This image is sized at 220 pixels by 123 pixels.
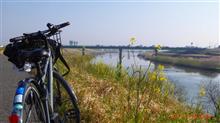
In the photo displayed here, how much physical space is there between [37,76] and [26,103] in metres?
0.40

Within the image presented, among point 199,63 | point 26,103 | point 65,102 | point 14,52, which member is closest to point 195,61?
point 199,63

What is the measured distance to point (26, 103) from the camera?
2438 mm

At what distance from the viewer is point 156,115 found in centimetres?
507

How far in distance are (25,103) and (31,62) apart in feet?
1.36

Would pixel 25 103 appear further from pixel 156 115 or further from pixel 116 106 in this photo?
pixel 156 115

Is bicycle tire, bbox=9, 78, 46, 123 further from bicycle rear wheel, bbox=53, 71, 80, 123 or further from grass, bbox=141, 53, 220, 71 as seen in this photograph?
grass, bbox=141, 53, 220, 71

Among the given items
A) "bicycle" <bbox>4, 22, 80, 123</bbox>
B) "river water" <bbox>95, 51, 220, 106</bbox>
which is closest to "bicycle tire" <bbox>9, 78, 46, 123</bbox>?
"bicycle" <bbox>4, 22, 80, 123</bbox>

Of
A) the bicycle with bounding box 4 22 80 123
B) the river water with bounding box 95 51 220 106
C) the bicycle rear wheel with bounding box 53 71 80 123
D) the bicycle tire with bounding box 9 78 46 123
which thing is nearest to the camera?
the bicycle tire with bounding box 9 78 46 123

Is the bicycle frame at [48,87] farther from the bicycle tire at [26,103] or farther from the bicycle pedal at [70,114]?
the bicycle pedal at [70,114]

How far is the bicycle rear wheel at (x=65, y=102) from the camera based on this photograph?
334cm

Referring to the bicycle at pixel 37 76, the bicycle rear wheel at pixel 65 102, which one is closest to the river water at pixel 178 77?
the bicycle rear wheel at pixel 65 102

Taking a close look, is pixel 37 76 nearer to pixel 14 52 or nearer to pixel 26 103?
pixel 14 52

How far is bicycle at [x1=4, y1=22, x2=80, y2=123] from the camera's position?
238 centimetres

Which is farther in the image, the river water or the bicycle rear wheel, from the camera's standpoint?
the river water
